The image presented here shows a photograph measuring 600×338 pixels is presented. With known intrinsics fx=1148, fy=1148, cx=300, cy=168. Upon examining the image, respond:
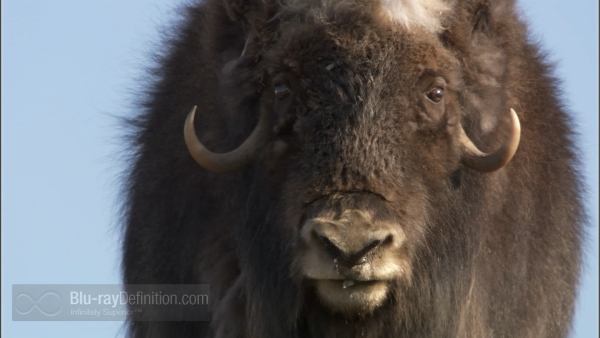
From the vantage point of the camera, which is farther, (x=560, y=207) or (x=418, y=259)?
(x=560, y=207)

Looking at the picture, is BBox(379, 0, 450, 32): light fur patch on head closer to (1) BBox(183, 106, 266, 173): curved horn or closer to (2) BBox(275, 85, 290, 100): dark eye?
(2) BBox(275, 85, 290, 100): dark eye

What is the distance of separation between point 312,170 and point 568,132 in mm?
2171

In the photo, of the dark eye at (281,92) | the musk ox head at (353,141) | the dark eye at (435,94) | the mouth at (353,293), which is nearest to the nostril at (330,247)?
the musk ox head at (353,141)

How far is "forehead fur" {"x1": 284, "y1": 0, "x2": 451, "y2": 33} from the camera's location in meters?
5.54

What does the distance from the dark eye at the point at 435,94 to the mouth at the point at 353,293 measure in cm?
93

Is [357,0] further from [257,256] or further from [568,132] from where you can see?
[568,132]

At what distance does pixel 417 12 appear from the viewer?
18.4 ft

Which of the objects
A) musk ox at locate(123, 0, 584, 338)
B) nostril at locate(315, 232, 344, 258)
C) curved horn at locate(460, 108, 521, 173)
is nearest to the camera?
nostril at locate(315, 232, 344, 258)

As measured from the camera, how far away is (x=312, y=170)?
529cm

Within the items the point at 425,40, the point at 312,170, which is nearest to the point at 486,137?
the point at 425,40

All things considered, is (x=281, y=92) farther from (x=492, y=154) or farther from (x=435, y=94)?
(x=492, y=154)

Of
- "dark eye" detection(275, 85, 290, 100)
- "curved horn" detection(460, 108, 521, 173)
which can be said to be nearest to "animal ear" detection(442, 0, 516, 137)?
"curved horn" detection(460, 108, 521, 173)

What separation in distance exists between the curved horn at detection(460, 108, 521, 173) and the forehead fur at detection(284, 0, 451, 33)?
55cm

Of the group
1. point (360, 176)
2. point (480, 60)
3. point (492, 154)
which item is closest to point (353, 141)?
point (360, 176)
